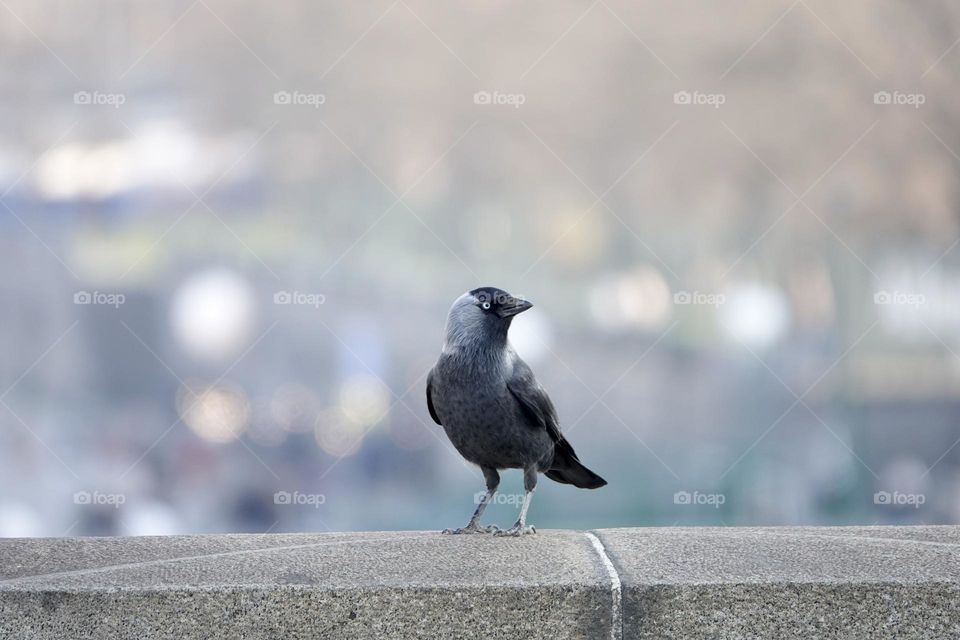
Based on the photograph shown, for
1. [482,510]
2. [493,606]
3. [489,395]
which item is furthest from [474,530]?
[493,606]

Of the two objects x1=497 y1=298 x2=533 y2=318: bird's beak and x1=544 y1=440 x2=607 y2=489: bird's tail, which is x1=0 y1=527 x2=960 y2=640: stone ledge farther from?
x1=544 y1=440 x2=607 y2=489: bird's tail

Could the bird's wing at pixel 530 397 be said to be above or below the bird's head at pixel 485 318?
below

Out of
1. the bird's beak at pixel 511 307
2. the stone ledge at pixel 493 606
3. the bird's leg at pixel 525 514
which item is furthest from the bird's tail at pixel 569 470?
the stone ledge at pixel 493 606

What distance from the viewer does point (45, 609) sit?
5.65 ft

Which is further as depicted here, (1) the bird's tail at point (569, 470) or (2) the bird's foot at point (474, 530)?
(1) the bird's tail at point (569, 470)

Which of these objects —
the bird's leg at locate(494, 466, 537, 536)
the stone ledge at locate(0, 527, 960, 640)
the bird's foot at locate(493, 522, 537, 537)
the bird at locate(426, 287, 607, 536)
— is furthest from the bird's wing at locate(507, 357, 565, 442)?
the stone ledge at locate(0, 527, 960, 640)

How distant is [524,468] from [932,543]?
0.96 metres

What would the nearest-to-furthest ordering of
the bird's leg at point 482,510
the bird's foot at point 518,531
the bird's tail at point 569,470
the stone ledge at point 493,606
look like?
the stone ledge at point 493,606 < the bird's foot at point 518,531 < the bird's leg at point 482,510 < the bird's tail at point 569,470

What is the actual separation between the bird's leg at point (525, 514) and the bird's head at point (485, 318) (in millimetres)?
349

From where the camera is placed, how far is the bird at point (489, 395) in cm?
249

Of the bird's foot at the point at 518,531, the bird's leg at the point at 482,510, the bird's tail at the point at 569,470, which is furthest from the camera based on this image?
the bird's tail at the point at 569,470

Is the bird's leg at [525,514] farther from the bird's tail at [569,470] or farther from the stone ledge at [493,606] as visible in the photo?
the stone ledge at [493,606]

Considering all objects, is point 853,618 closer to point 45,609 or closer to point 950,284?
point 45,609

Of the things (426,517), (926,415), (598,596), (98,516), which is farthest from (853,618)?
(98,516)
